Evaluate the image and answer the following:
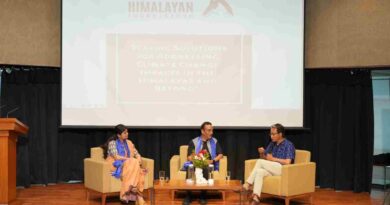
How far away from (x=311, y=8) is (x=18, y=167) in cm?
497

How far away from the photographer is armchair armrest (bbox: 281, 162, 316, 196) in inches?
253

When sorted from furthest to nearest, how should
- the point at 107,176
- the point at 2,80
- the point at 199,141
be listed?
1. the point at 2,80
2. the point at 199,141
3. the point at 107,176

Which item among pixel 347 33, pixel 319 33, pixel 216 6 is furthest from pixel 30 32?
pixel 347 33

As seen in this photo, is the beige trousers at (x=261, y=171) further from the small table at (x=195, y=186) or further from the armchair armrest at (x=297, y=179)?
the small table at (x=195, y=186)

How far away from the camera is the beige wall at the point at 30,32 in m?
7.46

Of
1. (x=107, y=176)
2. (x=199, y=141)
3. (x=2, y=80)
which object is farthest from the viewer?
(x=2, y=80)

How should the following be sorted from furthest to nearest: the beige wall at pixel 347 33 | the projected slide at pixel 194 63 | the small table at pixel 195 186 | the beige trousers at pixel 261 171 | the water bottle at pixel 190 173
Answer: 1. the projected slide at pixel 194 63
2. the beige wall at pixel 347 33
3. the beige trousers at pixel 261 171
4. the water bottle at pixel 190 173
5. the small table at pixel 195 186

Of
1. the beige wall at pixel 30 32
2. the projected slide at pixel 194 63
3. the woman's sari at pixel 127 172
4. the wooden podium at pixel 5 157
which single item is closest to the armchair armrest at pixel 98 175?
the woman's sari at pixel 127 172

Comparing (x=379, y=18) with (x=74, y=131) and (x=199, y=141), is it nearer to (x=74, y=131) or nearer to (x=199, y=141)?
(x=199, y=141)

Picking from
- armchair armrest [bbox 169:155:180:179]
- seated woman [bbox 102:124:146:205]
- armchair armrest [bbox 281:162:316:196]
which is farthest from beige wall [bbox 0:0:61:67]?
armchair armrest [bbox 281:162:316:196]

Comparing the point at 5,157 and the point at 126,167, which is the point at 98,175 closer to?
the point at 126,167

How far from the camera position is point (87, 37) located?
757cm

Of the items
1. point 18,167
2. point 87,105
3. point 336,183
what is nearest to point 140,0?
point 87,105

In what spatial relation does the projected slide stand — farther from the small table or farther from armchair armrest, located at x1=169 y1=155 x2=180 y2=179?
the small table
